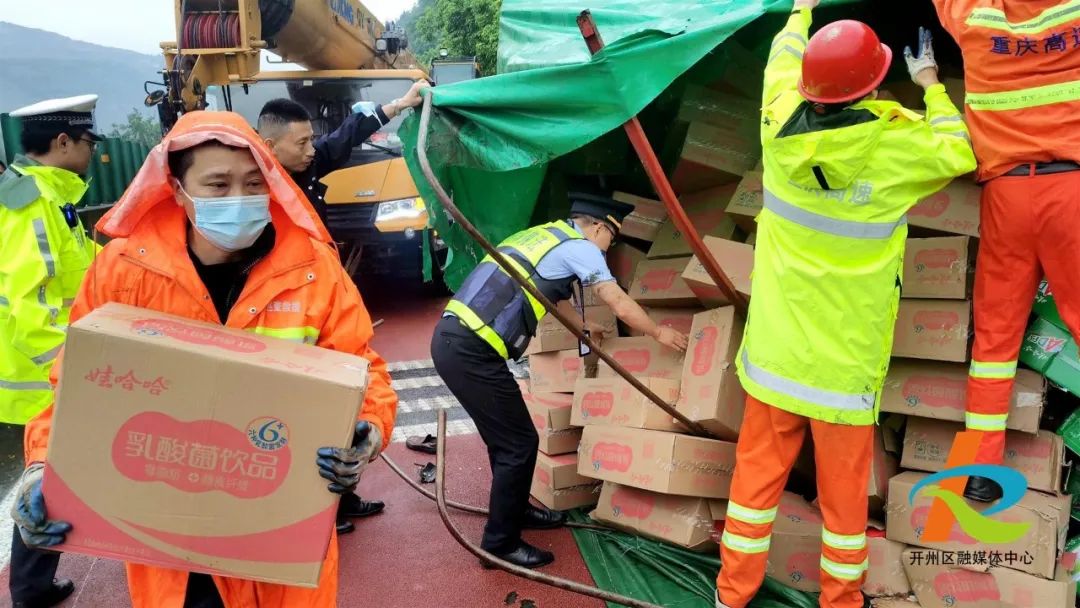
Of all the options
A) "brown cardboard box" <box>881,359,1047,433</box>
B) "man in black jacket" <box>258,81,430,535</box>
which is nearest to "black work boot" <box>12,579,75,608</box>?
"man in black jacket" <box>258,81,430,535</box>

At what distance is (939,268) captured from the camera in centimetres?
280

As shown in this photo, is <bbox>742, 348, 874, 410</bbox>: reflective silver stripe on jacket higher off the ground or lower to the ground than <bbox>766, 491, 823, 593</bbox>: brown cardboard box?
higher

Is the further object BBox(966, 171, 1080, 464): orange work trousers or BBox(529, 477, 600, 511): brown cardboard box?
BBox(529, 477, 600, 511): brown cardboard box

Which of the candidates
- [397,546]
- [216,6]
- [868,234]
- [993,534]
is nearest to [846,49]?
[868,234]

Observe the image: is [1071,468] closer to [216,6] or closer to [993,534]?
[993,534]

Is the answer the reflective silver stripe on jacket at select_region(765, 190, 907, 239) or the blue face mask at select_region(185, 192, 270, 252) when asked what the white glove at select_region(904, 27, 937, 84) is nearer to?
the reflective silver stripe on jacket at select_region(765, 190, 907, 239)

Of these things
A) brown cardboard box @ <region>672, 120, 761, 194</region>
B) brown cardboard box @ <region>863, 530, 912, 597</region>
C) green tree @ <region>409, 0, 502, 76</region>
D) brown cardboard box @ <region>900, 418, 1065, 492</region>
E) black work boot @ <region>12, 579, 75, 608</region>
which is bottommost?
black work boot @ <region>12, 579, 75, 608</region>

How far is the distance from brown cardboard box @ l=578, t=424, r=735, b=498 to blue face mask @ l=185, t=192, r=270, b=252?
190 cm

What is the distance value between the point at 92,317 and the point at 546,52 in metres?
2.31

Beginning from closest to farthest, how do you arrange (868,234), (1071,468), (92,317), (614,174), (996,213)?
(92,317)
(868,234)
(996,213)
(1071,468)
(614,174)

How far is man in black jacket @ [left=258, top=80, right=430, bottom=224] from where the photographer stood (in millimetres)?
3531

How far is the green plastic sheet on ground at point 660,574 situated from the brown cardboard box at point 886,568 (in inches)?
9.4

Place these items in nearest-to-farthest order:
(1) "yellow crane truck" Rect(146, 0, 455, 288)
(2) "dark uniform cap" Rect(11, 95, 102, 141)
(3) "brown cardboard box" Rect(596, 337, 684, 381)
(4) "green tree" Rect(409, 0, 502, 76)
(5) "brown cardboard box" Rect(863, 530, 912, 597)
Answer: (5) "brown cardboard box" Rect(863, 530, 912, 597), (2) "dark uniform cap" Rect(11, 95, 102, 141), (3) "brown cardboard box" Rect(596, 337, 684, 381), (1) "yellow crane truck" Rect(146, 0, 455, 288), (4) "green tree" Rect(409, 0, 502, 76)

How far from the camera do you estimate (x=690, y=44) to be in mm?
2652
